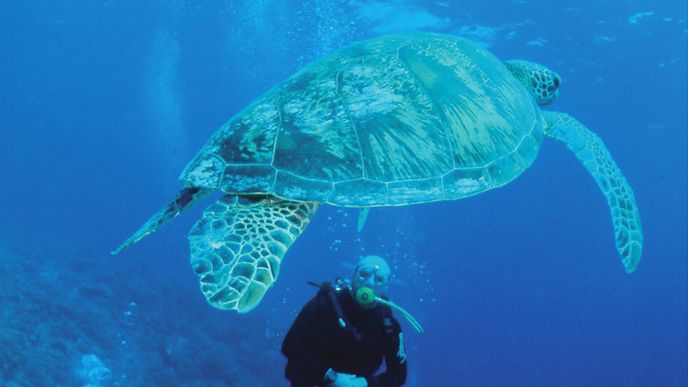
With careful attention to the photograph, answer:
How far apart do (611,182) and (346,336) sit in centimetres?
249

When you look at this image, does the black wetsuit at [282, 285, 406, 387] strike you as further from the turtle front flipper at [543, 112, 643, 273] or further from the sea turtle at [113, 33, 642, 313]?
the turtle front flipper at [543, 112, 643, 273]

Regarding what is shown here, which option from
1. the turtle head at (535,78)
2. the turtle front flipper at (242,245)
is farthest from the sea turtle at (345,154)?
the turtle head at (535,78)

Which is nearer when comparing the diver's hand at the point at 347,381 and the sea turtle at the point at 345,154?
the sea turtle at the point at 345,154

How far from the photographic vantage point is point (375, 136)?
8.16 ft

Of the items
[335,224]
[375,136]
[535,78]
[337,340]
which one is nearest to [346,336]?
[337,340]

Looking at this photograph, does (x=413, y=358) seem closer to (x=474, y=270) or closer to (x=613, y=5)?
(x=613, y=5)

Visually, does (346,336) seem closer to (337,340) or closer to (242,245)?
(337,340)

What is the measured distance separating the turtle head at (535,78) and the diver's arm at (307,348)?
302 centimetres

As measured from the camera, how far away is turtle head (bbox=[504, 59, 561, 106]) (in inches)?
169

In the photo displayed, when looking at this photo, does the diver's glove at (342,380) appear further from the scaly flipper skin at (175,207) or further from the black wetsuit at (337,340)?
the scaly flipper skin at (175,207)

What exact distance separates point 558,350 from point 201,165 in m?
24.9

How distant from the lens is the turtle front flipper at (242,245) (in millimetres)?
1935

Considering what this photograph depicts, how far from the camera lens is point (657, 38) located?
49.6ft

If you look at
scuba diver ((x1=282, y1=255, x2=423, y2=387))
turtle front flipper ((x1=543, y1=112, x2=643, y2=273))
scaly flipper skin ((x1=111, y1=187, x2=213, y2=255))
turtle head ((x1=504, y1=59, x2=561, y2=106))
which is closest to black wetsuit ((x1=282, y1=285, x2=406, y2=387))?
scuba diver ((x1=282, y1=255, x2=423, y2=387))
